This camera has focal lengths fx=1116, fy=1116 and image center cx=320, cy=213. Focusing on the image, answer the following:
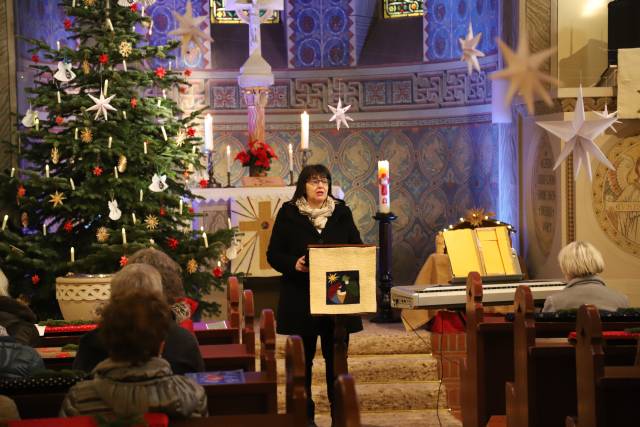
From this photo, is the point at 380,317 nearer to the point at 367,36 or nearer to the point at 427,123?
the point at 427,123

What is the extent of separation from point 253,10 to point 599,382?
7.12 m

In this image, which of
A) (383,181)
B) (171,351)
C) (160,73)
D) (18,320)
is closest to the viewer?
(171,351)

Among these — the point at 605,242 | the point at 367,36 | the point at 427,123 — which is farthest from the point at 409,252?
the point at 605,242

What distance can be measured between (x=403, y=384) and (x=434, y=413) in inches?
17.4

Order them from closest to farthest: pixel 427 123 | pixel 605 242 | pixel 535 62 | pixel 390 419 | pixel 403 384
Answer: pixel 535 62 < pixel 390 419 < pixel 403 384 < pixel 605 242 < pixel 427 123

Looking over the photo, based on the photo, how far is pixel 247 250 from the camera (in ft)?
31.8

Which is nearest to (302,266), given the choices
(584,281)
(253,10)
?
(584,281)

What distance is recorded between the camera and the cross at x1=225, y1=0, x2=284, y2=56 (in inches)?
391

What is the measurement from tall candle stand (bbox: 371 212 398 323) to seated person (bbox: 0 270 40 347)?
4828 mm

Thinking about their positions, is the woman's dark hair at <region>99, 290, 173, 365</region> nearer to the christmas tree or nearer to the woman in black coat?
the woman in black coat

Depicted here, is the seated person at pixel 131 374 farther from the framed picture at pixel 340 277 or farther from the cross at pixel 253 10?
the cross at pixel 253 10

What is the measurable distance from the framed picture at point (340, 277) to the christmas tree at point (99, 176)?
7.79ft

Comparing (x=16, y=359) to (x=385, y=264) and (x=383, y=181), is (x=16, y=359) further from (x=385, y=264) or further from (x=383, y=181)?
(x=385, y=264)

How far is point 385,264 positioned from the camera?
946cm
